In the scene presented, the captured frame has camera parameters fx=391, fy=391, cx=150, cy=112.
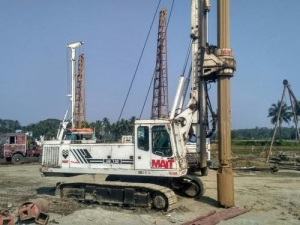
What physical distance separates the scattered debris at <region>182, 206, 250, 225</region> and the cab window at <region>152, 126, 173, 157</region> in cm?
227

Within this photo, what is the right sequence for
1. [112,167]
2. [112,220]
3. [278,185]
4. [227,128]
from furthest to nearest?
1. [278,185]
2. [112,167]
3. [227,128]
4. [112,220]

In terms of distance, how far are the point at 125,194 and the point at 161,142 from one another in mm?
1952

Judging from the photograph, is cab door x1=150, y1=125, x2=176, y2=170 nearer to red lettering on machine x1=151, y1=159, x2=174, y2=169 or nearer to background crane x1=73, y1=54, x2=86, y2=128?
red lettering on machine x1=151, y1=159, x2=174, y2=169

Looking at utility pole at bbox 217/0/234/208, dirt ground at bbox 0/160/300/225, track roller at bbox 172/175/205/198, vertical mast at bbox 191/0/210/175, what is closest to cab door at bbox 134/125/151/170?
dirt ground at bbox 0/160/300/225

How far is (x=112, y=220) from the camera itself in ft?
35.0

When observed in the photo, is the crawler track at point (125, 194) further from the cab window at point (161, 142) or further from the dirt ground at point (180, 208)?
the cab window at point (161, 142)

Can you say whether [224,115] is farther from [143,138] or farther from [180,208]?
[180,208]

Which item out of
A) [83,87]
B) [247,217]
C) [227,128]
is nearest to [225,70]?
[227,128]

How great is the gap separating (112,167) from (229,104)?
4.24 metres

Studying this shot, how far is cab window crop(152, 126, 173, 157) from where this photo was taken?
1197 centimetres

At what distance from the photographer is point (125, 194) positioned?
12.1 m

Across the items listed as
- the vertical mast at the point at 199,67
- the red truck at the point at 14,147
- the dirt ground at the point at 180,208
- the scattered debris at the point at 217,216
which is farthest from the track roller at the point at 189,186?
the red truck at the point at 14,147

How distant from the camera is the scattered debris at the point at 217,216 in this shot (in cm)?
983

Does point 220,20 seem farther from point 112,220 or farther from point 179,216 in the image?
point 112,220
